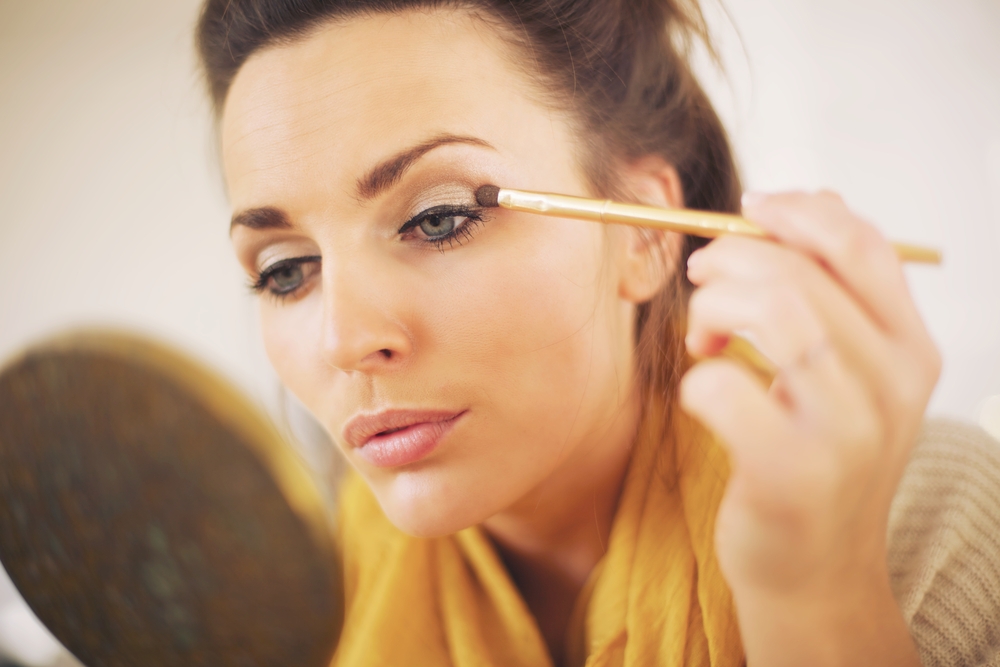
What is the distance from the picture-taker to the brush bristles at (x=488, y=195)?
1.61 feet

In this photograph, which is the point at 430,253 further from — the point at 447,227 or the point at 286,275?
the point at 286,275

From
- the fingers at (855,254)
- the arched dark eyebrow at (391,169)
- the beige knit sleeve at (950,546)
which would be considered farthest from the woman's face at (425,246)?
the beige knit sleeve at (950,546)

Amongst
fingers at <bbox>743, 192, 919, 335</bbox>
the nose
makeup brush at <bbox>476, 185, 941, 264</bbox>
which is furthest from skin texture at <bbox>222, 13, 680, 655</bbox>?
fingers at <bbox>743, 192, 919, 335</bbox>

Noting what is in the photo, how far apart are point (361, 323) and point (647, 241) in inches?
12.1

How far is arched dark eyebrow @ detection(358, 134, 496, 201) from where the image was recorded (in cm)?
47

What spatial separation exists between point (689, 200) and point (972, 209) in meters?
0.32

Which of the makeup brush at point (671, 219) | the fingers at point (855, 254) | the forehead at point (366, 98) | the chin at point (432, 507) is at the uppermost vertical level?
the forehead at point (366, 98)

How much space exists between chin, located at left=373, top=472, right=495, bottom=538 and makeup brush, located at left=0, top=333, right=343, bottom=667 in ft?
0.22

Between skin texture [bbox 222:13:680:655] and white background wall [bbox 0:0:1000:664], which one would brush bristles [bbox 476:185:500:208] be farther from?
white background wall [bbox 0:0:1000:664]

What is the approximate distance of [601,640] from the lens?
22.0 inches

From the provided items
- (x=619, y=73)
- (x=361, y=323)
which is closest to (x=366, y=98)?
(x=361, y=323)

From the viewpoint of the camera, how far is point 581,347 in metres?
0.55

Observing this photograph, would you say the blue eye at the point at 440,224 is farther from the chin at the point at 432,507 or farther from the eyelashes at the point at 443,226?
the chin at the point at 432,507

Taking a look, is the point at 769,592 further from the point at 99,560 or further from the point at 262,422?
the point at 99,560
